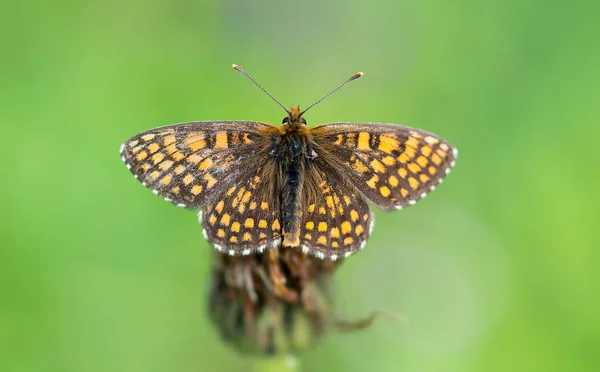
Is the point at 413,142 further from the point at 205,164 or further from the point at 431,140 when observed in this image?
the point at 205,164

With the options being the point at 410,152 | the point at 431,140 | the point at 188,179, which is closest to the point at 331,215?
the point at 410,152

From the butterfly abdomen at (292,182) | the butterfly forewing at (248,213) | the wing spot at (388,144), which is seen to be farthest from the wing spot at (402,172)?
the butterfly forewing at (248,213)

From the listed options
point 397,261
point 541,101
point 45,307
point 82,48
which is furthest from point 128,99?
point 541,101

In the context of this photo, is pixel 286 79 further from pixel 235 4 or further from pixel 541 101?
pixel 541 101

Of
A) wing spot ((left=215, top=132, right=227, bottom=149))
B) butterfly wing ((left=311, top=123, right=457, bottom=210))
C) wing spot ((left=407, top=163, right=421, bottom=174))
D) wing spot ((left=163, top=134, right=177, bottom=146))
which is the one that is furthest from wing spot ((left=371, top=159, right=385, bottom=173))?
wing spot ((left=163, top=134, right=177, bottom=146))

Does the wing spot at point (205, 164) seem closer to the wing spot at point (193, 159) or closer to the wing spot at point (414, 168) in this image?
the wing spot at point (193, 159)

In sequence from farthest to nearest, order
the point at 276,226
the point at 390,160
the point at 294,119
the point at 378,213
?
the point at 378,213
the point at 294,119
the point at 390,160
the point at 276,226
